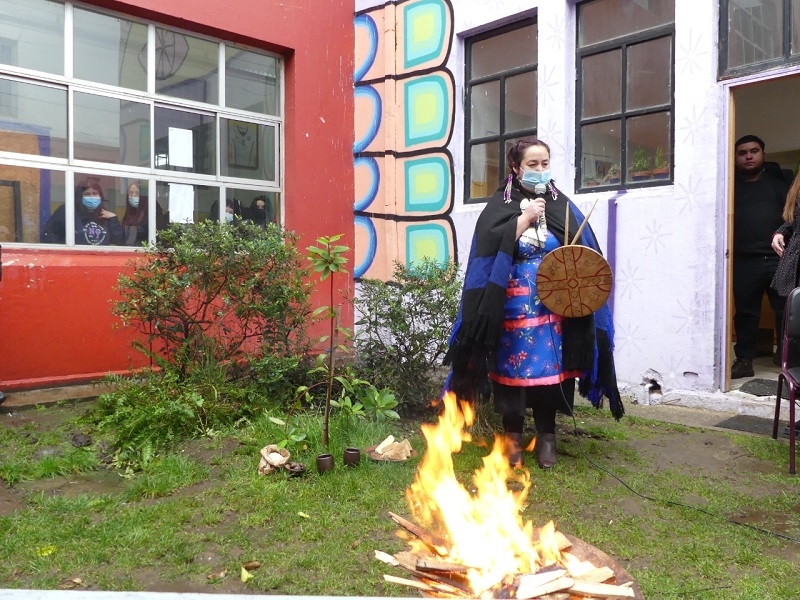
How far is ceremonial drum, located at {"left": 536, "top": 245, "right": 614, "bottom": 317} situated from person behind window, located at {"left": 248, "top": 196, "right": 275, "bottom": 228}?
465cm

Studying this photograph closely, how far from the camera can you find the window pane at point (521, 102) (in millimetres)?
6707

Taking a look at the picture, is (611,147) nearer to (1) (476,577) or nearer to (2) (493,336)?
(2) (493,336)

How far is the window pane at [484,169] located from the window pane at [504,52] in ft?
2.72

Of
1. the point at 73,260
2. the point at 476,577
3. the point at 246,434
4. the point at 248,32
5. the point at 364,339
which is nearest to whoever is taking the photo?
the point at 476,577

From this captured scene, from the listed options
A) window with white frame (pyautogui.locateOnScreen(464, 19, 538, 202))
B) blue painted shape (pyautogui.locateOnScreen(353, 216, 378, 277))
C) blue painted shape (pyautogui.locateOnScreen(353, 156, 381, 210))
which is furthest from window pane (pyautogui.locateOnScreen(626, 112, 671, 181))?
blue painted shape (pyautogui.locateOnScreen(353, 216, 378, 277))

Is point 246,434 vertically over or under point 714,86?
under

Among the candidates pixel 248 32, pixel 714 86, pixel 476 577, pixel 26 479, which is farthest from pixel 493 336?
pixel 248 32

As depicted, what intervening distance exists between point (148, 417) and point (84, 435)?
1.86ft

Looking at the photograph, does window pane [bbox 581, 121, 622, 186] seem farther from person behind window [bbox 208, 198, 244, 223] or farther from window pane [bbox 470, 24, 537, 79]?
person behind window [bbox 208, 198, 244, 223]

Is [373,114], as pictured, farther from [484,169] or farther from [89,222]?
[89,222]

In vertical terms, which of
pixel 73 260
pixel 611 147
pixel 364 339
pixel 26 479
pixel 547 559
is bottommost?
pixel 26 479

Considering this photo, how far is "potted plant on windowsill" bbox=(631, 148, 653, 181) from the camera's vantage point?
5.81 meters

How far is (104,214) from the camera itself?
629cm

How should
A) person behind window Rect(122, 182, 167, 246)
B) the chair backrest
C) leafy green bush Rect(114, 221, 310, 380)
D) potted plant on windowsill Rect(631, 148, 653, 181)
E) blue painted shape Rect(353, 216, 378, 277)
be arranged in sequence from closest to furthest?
the chair backrest
leafy green bush Rect(114, 221, 310, 380)
potted plant on windowsill Rect(631, 148, 653, 181)
person behind window Rect(122, 182, 167, 246)
blue painted shape Rect(353, 216, 378, 277)
